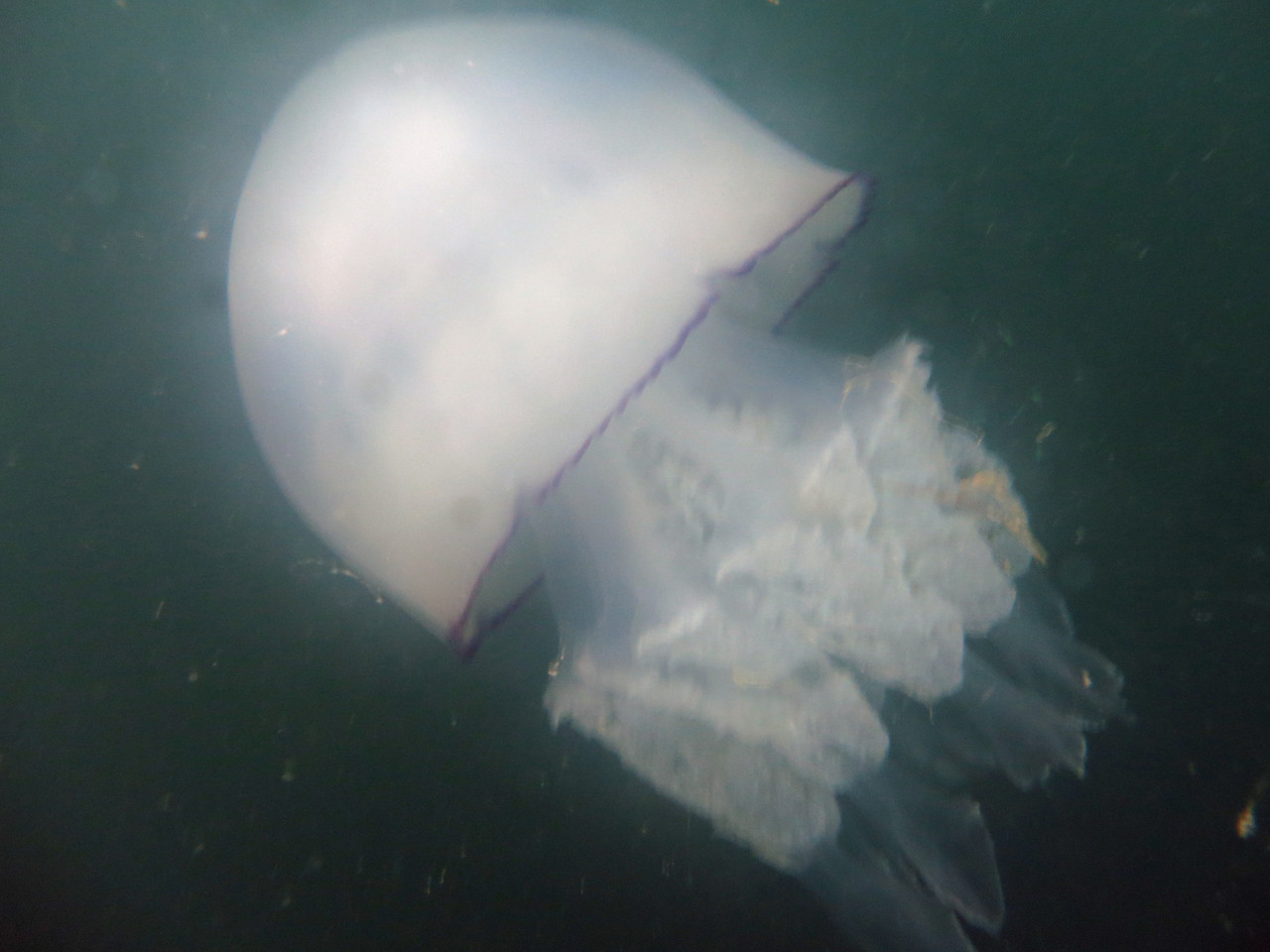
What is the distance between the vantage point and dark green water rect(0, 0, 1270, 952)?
91.4 inches

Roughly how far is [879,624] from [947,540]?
325 mm

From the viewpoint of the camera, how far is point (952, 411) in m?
2.29

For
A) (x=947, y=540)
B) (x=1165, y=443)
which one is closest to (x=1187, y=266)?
(x=1165, y=443)

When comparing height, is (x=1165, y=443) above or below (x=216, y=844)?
above

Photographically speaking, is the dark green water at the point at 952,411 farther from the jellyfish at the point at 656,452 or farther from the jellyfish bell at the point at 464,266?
the jellyfish bell at the point at 464,266

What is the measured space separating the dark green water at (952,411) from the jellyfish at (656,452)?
46 cm

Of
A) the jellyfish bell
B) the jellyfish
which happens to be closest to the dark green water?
the jellyfish

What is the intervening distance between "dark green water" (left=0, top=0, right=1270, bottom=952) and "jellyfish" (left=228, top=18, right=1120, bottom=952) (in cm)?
46

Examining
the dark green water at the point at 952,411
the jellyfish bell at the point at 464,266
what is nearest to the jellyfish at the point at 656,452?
the jellyfish bell at the point at 464,266

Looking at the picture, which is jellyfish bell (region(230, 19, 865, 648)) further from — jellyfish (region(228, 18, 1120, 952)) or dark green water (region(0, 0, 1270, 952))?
dark green water (region(0, 0, 1270, 952))

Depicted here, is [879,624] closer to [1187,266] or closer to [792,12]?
[1187,266]

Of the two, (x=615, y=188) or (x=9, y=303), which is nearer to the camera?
(x=615, y=188)

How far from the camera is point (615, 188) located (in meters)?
1.63

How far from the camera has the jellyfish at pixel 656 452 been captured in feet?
5.16
